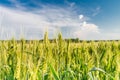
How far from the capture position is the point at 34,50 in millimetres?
2895

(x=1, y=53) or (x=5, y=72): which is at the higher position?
(x=1, y=53)

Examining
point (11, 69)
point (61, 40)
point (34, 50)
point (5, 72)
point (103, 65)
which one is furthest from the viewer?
point (103, 65)

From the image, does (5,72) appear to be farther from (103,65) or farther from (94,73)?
(103,65)

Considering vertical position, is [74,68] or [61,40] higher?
[61,40]

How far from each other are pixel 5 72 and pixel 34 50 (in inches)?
19.6

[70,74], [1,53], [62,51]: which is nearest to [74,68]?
[70,74]

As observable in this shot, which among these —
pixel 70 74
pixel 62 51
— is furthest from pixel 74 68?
pixel 62 51

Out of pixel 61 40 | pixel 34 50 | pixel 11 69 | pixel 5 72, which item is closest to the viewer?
pixel 61 40

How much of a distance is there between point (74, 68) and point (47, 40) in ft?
3.58

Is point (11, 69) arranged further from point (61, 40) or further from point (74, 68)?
point (74, 68)

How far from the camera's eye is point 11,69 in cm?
235

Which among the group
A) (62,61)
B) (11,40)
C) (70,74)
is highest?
(11,40)

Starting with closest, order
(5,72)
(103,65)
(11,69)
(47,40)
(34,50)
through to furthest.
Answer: (47,40), (11,69), (5,72), (34,50), (103,65)

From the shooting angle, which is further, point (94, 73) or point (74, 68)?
point (74, 68)
